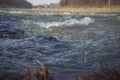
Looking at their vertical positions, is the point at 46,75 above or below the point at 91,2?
below

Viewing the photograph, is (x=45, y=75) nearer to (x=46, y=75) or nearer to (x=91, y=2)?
(x=46, y=75)

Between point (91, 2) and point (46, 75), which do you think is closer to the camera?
point (46, 75)

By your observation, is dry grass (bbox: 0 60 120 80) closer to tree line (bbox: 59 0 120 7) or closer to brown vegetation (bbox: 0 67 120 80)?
brown vegetation (bbox: 0 67 120 80)

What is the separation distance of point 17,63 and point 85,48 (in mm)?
2104

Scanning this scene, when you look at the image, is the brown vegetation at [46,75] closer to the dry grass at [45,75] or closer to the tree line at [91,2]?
the dry grass at [45,75]

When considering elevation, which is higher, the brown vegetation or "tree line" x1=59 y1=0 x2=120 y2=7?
"tree line" x1=59 y1=0 x2=120 y2=7

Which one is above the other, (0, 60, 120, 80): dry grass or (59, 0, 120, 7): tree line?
(59, 0, 120, 7): tree line

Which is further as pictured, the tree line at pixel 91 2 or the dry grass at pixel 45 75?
the tree line at pixel 91 2

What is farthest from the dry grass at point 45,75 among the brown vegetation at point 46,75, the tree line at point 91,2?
the tree line at point 91,2

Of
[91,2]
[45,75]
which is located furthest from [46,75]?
[91,2]

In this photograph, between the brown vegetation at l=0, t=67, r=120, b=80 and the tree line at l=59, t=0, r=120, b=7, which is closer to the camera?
the brown vegetation at l=0, t=67, r=120, b=80

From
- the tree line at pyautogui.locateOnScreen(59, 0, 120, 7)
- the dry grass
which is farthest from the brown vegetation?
the tree line at pyautogui.locateOnScreen(59, 0, 120, 7)

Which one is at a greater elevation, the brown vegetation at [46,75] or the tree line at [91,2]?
the tree line at [91,2]

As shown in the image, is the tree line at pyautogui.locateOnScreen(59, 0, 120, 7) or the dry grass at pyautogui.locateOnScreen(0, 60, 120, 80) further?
the tree line at pyautogui.locateOnScreen(59, 0, 120, 7)
